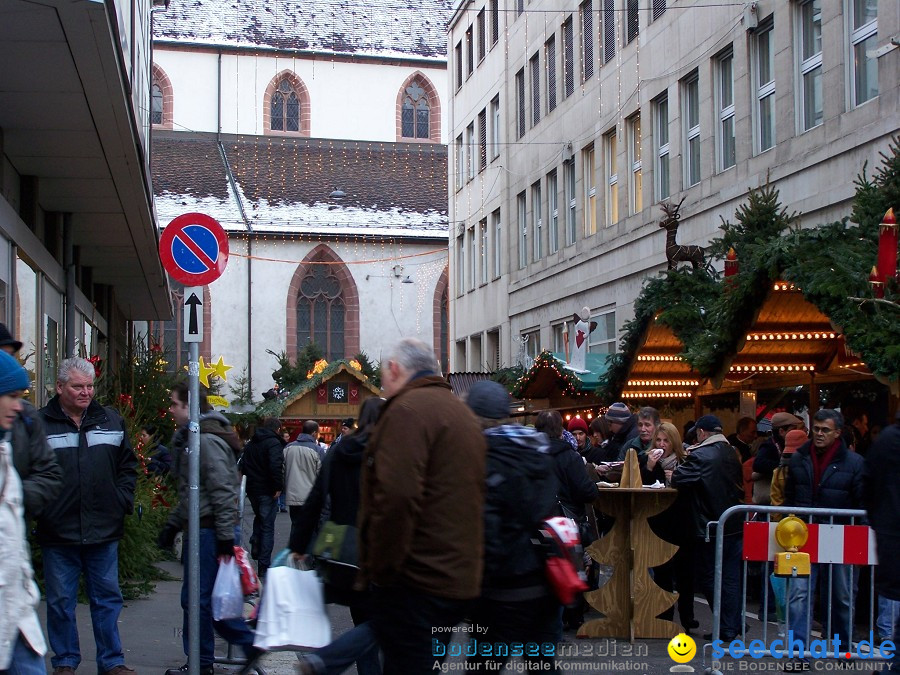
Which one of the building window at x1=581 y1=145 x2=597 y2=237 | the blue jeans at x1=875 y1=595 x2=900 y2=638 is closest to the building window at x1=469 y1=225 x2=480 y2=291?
the building window at x1=581 y1=145 x2=597 y2=237

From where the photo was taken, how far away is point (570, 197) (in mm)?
28203

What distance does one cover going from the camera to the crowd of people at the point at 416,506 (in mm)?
4945

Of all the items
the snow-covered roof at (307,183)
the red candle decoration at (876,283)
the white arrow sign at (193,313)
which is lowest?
the white arrow sign at (193,313)

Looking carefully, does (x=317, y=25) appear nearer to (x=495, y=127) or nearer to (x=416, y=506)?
(x=495, y=127)

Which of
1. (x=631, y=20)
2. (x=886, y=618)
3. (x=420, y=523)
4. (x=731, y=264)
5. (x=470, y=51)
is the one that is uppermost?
(x=470, y=51)

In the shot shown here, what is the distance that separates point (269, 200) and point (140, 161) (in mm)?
42025

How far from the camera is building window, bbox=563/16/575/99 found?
27609 mm

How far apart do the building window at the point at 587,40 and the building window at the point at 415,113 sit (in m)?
30.8

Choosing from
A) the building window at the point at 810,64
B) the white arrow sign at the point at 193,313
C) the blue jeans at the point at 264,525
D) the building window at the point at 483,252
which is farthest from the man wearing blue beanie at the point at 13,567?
the building window at the point at 483,252

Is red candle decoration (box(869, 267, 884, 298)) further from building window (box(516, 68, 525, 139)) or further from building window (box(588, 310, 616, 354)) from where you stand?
building window (box(516, 68, 525, 139))

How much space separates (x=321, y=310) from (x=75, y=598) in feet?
152

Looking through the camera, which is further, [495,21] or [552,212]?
[495,21]

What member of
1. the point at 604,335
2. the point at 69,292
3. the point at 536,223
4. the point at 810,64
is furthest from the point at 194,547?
the point at 536,223

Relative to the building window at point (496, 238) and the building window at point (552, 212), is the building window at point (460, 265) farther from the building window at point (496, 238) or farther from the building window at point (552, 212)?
the building window at point (552, 212)
